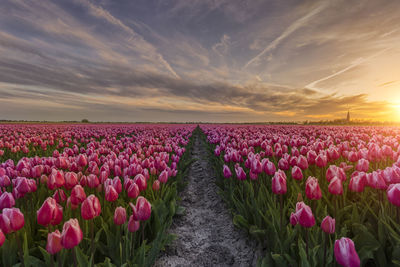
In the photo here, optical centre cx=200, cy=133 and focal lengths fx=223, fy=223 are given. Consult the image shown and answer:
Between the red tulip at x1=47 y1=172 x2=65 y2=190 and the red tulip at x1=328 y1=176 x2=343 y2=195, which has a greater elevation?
the red tulip at x1=328 y1=176 x2=343 y2=195

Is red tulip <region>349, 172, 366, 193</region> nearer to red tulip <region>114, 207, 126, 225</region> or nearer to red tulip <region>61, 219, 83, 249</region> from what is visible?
red tulip <region>114, 207, 126, 225</region>

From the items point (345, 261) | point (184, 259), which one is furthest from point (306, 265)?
point (184, 259)

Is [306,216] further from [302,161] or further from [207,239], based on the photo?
[207,239]

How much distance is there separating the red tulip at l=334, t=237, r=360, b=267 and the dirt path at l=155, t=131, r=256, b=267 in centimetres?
163

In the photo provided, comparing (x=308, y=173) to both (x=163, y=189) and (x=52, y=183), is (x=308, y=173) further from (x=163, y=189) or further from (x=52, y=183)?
(x=52, y=183)

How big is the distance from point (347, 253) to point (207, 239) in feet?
8.68

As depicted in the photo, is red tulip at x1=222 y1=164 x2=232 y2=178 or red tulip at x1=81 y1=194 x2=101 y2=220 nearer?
red tulip at x1=81 y1=194 x2=101 y2=220

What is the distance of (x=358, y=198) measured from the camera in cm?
335

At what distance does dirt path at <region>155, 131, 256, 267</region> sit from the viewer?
10.2 feet

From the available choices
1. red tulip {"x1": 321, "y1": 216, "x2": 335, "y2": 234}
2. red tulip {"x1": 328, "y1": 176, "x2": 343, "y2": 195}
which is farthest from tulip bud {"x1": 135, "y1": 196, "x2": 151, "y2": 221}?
red tulip {"x1": 328, "y1": 176, "x2": 343, "y2": 195}

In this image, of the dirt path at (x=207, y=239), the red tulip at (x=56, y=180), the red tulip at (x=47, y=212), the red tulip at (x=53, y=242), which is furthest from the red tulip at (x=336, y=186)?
the red tulip at (x=56, y=180)

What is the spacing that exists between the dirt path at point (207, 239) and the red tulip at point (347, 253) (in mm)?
1635

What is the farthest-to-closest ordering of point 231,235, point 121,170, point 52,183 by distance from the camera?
point 121,170, point 231,235, point 52,183

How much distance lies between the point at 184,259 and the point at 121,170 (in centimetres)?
192
